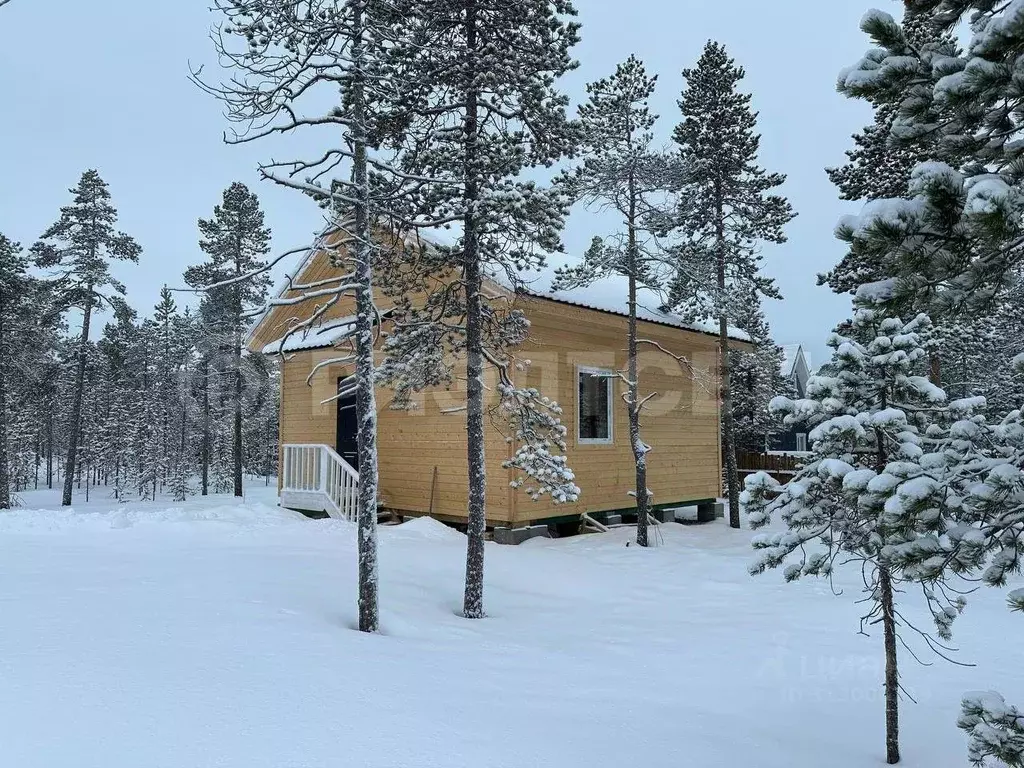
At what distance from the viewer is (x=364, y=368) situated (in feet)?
19.1

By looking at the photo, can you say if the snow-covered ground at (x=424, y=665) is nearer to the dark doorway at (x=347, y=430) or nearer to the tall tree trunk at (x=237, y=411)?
the dark doorway at (x=347, y=430)

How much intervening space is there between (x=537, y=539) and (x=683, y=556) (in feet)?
7.73

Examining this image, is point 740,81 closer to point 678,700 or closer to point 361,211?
point 361,211

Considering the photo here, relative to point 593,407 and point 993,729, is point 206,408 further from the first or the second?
point 993,729

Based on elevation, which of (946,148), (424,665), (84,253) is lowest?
(424,665)

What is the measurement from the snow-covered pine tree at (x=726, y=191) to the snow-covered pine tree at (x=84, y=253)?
20.5m

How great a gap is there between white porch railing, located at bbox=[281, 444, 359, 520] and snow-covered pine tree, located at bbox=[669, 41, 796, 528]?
8.28 m

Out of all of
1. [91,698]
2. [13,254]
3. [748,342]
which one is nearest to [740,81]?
[748,342]

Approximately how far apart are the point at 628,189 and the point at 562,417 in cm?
434

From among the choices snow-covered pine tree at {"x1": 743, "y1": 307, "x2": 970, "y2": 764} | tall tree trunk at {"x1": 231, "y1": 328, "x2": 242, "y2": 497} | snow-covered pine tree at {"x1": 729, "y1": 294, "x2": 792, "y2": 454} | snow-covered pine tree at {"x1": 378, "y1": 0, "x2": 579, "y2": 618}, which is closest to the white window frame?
snow-covered pine tree at {"x1": 378, "y1": 0, "x2": 579, "y2": 618}

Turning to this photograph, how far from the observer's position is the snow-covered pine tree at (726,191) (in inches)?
→ 590

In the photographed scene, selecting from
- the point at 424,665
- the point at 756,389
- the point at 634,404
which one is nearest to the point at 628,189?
the point at 634,404

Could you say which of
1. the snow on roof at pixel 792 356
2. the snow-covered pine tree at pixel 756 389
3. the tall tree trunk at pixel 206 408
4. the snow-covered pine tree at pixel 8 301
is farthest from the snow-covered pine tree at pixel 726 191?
the snow on roof at pixel 792 356

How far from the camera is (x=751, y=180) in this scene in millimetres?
15164
